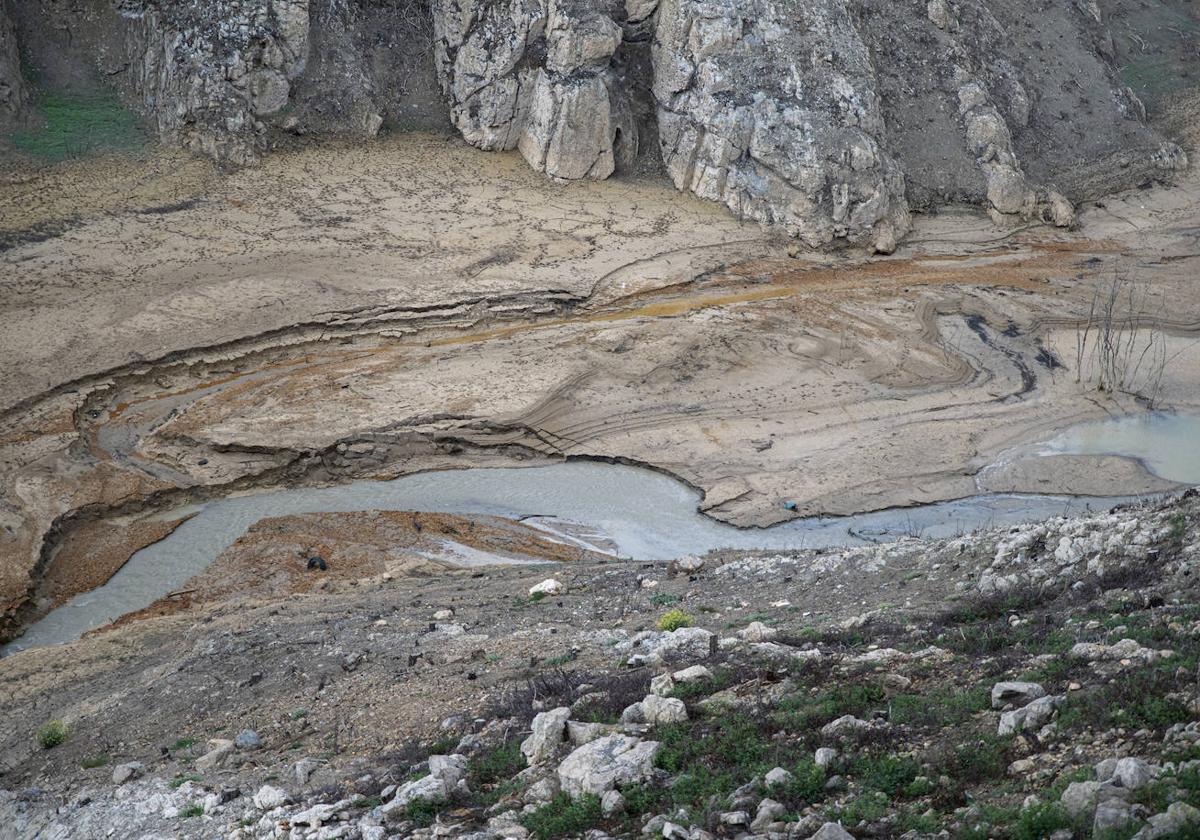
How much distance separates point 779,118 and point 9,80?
1378 centimetres

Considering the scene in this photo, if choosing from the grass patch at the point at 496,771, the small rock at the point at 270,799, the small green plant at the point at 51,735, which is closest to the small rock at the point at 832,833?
the grass patch at the point at 496,771

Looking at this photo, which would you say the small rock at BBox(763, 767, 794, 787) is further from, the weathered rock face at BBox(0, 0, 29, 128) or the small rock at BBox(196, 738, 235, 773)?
the weathered rock face at BBox(0, 0, 29, 128)

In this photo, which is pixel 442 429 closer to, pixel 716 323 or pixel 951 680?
pixel 716 323

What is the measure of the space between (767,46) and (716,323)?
248 inches

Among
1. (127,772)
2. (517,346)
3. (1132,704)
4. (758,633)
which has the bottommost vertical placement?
(127,772)

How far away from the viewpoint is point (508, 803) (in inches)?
256

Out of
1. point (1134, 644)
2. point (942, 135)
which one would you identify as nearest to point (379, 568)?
point (1134, 644)

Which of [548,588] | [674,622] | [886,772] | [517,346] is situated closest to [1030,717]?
[886,772]

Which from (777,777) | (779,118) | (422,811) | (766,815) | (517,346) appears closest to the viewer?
(766,815)

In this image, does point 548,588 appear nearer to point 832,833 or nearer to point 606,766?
point 606,766

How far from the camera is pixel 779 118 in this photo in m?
20.6

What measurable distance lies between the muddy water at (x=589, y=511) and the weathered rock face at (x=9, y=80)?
962 cm

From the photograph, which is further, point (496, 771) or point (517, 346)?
point (517, 346)

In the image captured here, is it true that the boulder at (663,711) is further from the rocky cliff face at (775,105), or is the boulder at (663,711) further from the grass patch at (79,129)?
the grass patch at (79,129)
